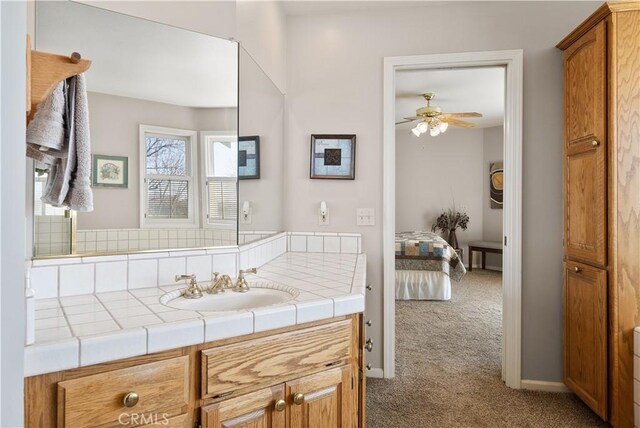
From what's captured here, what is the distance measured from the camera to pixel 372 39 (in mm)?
2379

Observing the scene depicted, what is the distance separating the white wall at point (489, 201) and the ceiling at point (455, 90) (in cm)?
72

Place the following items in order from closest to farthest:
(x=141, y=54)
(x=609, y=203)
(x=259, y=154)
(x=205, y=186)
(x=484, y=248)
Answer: (x=141, y=54), (x=205, y=186), (x=609, y=203), (x=259, y=154), (x=484, y=248)

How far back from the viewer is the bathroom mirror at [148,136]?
127 cm

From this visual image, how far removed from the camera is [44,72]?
0.87m

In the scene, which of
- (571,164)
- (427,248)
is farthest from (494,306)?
(571,164)

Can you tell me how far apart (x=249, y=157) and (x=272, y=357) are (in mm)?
1100

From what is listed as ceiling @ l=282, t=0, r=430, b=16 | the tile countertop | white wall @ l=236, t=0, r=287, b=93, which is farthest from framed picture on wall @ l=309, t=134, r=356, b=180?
the tile countertop

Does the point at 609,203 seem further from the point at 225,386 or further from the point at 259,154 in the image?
the point at 225,386

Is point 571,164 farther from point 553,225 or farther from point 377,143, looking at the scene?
point 377,143

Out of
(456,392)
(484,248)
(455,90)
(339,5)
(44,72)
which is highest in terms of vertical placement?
(455,90)

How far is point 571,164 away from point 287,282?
171 cm

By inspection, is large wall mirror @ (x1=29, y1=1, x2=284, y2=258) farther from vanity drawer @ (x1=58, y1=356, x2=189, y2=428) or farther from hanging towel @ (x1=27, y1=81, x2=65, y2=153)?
vanity drawer @ (x1=58, y1=356, x2=189, y2=428)

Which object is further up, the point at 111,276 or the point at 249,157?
the point at 249,157

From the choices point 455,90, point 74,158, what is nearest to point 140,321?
point 74,158
